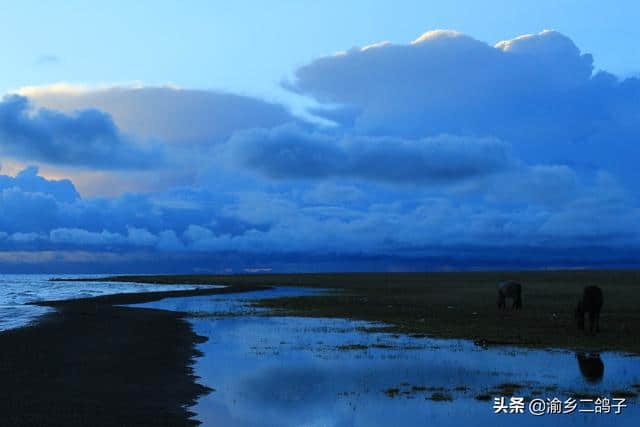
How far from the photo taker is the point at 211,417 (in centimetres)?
1639

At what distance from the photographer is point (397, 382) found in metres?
20.7

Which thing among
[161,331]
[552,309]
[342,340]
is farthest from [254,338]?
[552,309]

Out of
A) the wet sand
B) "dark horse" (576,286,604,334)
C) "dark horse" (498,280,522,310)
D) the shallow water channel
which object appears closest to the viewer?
the shallow water channel

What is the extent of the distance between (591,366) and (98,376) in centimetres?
1806

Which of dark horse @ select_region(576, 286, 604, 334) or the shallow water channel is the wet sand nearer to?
the shallow water channel

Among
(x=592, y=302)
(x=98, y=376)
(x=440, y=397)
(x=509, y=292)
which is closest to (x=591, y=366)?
(x=440, y=397)

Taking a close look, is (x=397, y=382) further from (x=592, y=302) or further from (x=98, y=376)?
(x=592, y=302)

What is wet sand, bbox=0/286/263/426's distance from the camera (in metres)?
16.3

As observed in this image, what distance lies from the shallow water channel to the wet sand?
108cm

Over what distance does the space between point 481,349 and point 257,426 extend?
15210 mm

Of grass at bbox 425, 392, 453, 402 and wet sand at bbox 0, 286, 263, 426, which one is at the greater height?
grass at bbox 425, 392, 453, 402

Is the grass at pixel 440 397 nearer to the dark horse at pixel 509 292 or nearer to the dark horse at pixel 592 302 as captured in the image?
the dark horse at pixel 592 302

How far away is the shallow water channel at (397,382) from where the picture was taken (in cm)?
1611

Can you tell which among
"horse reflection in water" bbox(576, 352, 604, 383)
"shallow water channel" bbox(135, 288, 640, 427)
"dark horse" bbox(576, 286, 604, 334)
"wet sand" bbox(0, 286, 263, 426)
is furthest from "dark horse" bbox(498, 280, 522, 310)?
"wet sand" bbox(0, 286, 263, 426)
